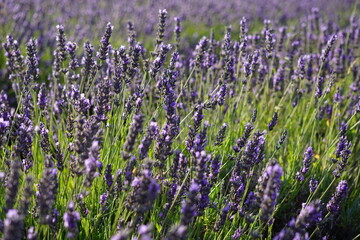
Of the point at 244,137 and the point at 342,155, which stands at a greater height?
the point at 244,137

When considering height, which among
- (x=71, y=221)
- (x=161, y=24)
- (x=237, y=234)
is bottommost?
(x=237, y=234)

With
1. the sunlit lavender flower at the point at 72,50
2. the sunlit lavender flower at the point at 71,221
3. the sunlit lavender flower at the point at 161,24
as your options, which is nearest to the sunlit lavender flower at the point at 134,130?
the sunlit lavender flower at the point at 71,221

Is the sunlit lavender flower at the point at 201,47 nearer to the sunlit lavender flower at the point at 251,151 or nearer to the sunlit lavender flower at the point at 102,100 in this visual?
the sunlit lavender flower at the point at 102,100

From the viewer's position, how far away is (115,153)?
8.99ft

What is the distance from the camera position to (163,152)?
216 centimetres

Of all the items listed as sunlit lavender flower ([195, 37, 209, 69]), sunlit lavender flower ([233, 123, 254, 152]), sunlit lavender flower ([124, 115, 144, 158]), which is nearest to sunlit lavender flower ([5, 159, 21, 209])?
sunlit lavender flower ([124, 115, 144, 158])

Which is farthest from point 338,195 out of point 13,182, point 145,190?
point 13,182

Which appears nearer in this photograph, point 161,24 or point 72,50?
point 72,50

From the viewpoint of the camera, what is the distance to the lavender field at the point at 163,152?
1856 millimetres

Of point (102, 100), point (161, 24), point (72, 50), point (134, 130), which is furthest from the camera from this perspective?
point (161, 24)

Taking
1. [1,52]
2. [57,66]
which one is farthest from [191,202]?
[1,52]

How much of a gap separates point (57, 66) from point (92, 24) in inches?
185

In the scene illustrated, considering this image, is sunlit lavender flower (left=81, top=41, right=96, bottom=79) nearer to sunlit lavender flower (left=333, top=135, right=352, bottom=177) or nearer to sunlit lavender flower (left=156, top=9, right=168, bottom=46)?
sunlit lavender flower (left=156, top=9, right=168, bottom=46)

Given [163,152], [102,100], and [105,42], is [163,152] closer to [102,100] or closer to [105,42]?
[102,100]
